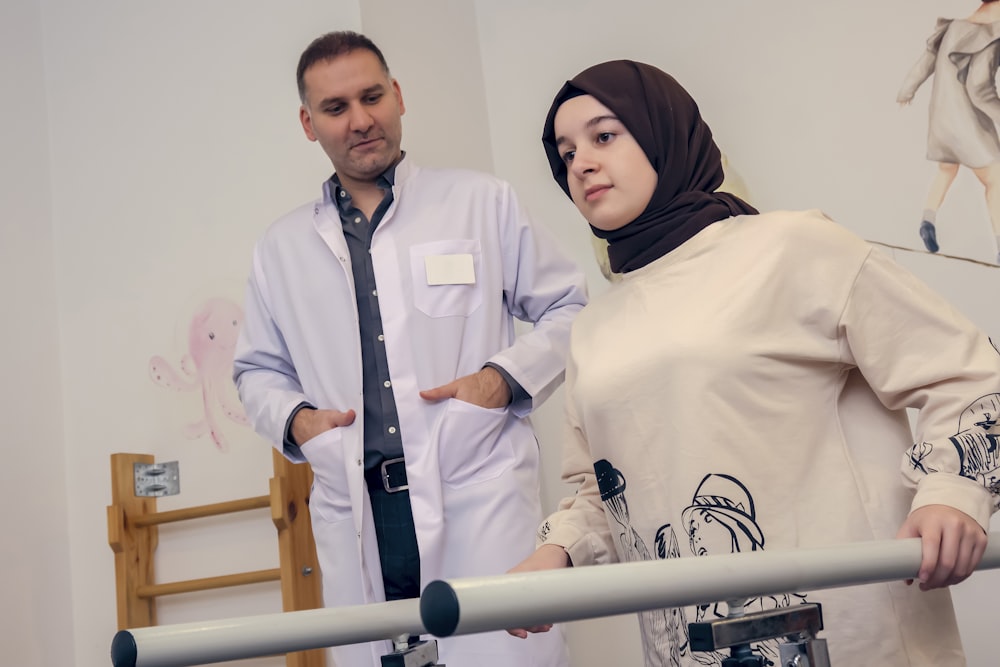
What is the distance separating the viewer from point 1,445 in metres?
3.04

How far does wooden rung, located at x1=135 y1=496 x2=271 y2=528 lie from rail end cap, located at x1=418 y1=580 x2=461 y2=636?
2165 millimetres

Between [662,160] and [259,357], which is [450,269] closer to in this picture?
[259,357]

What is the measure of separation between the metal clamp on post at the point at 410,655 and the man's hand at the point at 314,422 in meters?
0.98

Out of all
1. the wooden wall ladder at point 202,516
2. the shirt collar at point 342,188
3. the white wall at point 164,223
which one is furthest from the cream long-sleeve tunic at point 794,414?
the white wall at point 164,223

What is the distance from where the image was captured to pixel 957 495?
1.12 m

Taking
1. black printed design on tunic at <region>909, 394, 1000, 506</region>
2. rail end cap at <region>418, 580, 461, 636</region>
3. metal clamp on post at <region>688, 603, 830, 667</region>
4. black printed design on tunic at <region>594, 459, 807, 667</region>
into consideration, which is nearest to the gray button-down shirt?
black printed design on tunic at <region>594, 459, 807, 667</region>

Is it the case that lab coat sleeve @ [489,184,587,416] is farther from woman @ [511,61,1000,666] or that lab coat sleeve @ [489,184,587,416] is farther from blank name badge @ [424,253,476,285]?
woman @ [511,61,1000,666]

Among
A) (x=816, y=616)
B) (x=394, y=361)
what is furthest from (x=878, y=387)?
(x=394, y=361)

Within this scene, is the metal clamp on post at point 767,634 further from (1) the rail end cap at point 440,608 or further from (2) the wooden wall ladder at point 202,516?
(2) the wooden wall ladder at point 202,516

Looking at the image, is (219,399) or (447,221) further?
(219,399)

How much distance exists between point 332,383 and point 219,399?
3.30ft

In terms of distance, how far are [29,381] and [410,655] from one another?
2.46 metres

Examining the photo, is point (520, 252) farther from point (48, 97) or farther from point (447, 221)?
point (48, 97)

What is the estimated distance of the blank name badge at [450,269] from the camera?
87.4 inches
